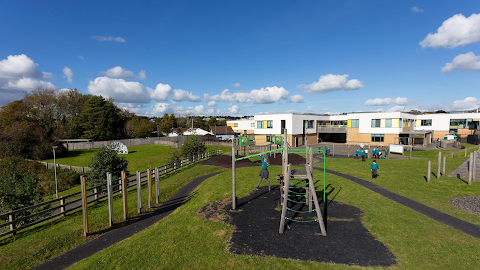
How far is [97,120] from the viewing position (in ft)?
202

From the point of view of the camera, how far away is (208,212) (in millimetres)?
11484

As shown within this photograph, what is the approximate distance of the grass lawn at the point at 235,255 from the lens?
7035 mm

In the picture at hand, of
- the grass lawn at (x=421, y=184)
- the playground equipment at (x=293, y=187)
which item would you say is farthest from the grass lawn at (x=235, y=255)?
the grass lawn at (x=421, y=184)

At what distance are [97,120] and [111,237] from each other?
6163cm

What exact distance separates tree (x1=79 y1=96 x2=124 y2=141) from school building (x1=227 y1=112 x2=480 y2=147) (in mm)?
39461

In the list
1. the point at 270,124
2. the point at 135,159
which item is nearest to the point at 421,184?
the point at 270,124

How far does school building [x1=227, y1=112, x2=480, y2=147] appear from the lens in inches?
1852

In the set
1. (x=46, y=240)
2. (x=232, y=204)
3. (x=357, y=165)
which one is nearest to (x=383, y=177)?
(x=357, y=165)

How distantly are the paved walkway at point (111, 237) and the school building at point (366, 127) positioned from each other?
1248 inches

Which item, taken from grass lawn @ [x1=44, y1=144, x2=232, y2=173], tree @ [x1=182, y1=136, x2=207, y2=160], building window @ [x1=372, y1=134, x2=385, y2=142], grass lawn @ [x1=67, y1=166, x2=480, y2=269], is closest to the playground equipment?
grass lawn @ [x1=67, y1=166, x2=480, y2=269]

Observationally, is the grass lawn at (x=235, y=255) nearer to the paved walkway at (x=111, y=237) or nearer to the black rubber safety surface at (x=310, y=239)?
the black rubber safety surface at (x=310, y=239)

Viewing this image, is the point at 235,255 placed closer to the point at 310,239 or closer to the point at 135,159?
the point at 310,239

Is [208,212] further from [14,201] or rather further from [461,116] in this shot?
[461,116]

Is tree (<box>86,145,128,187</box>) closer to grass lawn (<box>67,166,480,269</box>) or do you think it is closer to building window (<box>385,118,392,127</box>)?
grass lawn (<box>67,166,480,269</box>)
